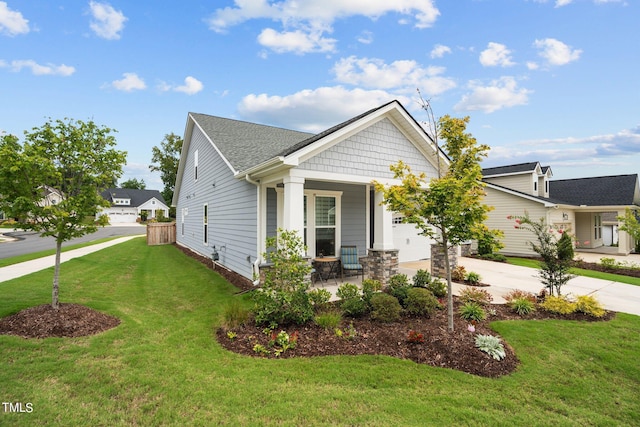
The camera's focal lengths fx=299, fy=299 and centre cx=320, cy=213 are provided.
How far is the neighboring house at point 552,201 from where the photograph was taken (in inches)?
658

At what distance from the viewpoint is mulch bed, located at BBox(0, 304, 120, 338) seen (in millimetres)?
4820

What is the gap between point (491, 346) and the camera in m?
4.33

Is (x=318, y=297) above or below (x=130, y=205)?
below

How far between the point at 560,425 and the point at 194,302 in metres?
6.76

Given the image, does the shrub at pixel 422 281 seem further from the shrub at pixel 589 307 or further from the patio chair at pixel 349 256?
the shrub at pixel 589 307

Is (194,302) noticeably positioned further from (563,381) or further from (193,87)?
(193,87)

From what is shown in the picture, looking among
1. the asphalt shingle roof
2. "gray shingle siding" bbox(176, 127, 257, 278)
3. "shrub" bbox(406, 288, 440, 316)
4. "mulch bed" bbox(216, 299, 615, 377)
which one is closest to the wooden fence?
"gray shingle siding" bbox(176, 127, 257, 278)

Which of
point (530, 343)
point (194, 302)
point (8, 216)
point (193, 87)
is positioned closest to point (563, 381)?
point (530, 343)

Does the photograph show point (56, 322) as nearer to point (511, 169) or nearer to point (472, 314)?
point (472, 314)

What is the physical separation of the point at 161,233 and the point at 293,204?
1695cm

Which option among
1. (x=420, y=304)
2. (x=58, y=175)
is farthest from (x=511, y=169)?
(x=58, y=175)

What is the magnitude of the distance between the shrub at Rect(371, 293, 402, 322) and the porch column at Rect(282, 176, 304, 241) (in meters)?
2.19

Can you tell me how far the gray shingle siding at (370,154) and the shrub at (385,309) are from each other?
3293 millimetres

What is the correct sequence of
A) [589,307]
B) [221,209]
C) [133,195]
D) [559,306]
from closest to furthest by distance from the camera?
[589,307], [559,306], [221,209], [133,195]
